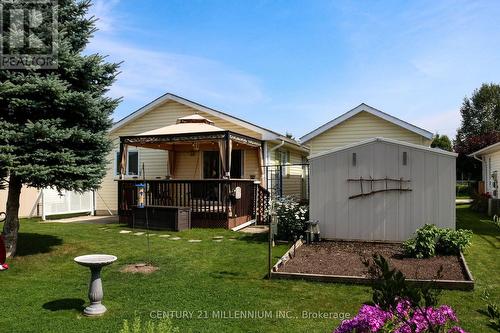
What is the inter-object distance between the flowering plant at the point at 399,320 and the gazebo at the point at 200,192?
29.4 ft

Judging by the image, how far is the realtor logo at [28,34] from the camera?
7.48 metres

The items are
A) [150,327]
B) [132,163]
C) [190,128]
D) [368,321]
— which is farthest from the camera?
[132,163]

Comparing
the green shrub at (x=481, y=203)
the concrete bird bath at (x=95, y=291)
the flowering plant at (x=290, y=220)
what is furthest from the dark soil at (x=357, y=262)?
the green shrub at (x=481, y=203)

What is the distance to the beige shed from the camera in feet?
29.3

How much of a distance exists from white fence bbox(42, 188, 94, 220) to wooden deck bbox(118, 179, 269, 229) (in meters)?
2.82

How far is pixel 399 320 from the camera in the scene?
9.37ft

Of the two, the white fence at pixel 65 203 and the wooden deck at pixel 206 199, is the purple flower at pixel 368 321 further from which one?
the white fence at pixel 65 203

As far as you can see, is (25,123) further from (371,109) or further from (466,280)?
(371,109)

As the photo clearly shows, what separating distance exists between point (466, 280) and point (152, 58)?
9.84 metres

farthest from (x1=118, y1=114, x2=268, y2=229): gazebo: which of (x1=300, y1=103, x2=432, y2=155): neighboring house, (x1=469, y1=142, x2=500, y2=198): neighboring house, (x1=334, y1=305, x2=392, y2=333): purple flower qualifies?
(x1=469, y1=142, x2=500, y2=198): neighboring house

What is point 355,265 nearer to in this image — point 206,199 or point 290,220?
point 290,220

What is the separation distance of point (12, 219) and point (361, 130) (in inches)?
436

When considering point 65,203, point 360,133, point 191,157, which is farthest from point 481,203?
point 65,203

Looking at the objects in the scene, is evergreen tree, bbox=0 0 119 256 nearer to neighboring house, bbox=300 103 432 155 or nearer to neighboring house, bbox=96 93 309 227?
neighboring house, bbox=96 93 309 227
